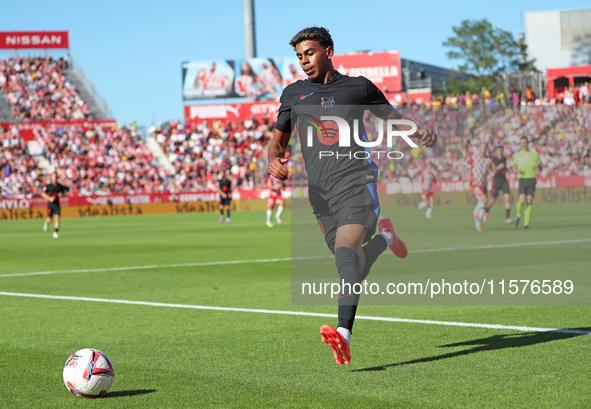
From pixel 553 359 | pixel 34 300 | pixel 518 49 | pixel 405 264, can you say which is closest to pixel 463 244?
pixel 405 264

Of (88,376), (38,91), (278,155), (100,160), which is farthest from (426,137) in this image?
(38,91)

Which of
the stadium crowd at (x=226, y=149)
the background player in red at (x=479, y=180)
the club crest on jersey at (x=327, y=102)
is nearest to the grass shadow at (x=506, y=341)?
the club crest on jersey at (x=327, y=102)

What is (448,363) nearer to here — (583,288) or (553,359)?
(553,359)

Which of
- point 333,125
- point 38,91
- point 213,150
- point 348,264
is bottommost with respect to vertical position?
point 348,264

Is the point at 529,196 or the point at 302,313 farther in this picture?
the point at 529,196

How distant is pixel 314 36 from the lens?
20.2ft

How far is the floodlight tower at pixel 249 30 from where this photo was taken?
57.4 meters

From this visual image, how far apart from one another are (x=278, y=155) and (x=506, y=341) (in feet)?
7.93

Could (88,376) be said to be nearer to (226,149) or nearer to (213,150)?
(213,150)

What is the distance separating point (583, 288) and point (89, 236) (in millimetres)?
19374

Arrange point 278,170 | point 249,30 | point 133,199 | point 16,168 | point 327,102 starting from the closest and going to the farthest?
point 278,170
point 327,102
point 133,199
point 16,168
point 249,30

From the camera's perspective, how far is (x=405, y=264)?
14.0 m

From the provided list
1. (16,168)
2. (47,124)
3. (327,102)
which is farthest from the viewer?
(47,124)

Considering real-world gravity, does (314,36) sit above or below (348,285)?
above
